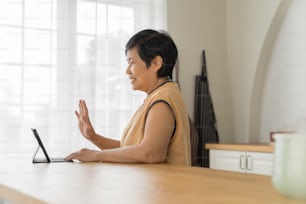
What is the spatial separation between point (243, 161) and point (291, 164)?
Result: 231 centimetres

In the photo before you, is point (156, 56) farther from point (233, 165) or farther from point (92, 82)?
point (233, 165)

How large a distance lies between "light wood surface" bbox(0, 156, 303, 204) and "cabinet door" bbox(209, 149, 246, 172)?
6.53 ft

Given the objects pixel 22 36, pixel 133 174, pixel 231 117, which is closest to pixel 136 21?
pixel 22 36

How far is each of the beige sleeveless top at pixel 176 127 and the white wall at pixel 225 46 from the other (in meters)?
1.94

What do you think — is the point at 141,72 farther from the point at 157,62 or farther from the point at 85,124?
the point at 85,124

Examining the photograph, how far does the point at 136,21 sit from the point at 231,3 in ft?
3.22

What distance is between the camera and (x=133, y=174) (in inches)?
41.6

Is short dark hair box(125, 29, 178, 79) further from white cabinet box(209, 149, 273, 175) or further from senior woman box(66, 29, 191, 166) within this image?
white cabinet box(209, 149, 273, 175)

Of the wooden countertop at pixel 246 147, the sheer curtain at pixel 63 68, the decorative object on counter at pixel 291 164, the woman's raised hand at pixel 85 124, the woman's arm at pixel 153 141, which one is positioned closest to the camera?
the decorative object on counter at pixel 291 164

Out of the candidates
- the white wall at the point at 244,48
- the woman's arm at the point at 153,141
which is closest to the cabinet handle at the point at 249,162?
the white wall at the point at 244,48

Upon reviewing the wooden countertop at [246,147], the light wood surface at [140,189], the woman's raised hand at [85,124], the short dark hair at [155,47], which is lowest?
the wooden countertop at [246,147]

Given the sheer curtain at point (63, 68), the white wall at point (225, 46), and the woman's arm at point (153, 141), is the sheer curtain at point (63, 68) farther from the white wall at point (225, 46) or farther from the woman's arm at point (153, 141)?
the woman's arm at point (153, 141)

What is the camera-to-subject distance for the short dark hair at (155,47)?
1639 mm

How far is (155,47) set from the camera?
165 cm
